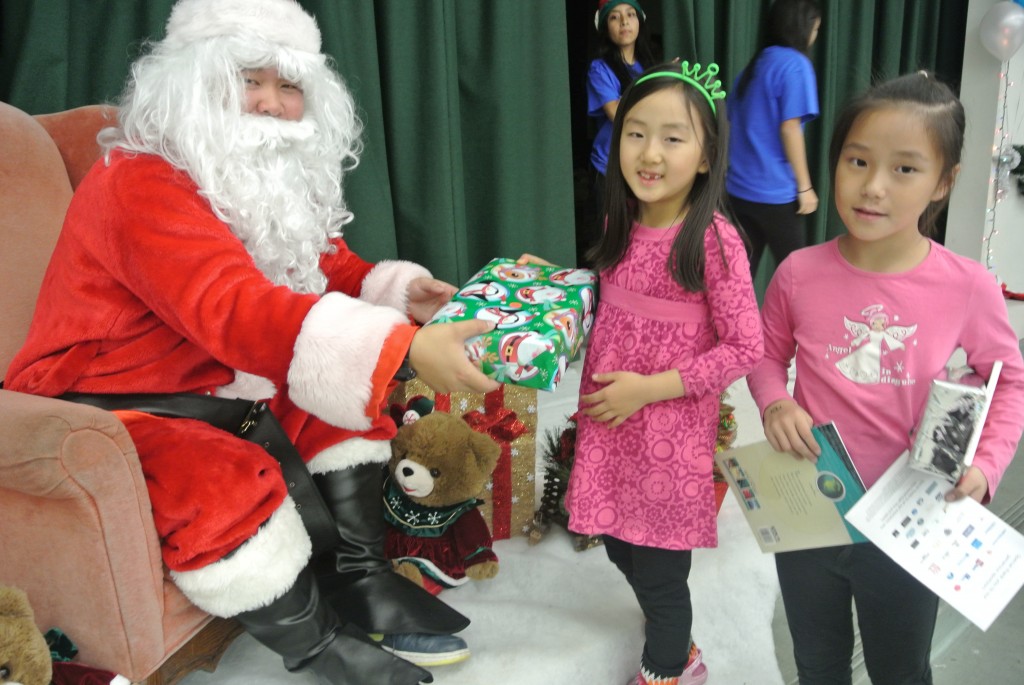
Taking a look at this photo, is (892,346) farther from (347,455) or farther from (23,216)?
(23,216)

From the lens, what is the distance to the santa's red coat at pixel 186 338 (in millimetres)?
1131

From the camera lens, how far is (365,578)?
1.47 m

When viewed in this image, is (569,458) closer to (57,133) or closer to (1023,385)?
(1023,385)

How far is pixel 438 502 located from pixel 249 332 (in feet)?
1.96

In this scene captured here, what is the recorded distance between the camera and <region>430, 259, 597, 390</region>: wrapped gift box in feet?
3.68

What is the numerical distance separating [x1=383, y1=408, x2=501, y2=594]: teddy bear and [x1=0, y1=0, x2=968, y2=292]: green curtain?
3.63 feet

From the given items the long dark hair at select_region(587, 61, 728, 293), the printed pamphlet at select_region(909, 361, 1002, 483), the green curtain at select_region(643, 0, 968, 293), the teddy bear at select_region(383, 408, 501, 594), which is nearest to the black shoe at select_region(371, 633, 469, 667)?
the teddy bear at select_region(383, 408, 501, 594)

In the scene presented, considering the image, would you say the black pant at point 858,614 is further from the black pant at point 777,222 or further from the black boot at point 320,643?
the black pant at point 777,222

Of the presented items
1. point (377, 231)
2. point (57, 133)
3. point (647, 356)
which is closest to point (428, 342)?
point (647, 356)

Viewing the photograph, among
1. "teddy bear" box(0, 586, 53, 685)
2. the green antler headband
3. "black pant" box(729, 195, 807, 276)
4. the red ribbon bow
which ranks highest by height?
the green antler headband

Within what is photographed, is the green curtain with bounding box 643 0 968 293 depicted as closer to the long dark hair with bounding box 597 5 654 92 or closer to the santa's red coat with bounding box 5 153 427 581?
the long dark hair with bounding box 597 5 654 92

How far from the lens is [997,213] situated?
15.6ft

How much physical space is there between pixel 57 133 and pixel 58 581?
3.12 feet

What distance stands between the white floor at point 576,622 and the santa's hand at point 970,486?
2.09 ft
